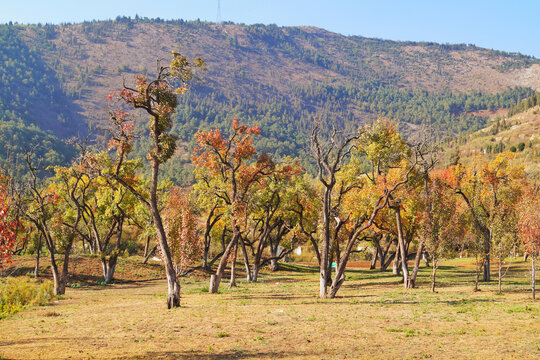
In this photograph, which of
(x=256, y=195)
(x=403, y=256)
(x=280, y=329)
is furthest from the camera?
(x=403, y=256)

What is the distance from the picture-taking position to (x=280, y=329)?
2023 centimetres

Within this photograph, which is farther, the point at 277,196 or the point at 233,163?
the point at 277,196

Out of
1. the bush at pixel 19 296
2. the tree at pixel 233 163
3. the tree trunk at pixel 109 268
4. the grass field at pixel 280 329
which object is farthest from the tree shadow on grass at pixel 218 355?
the tree trunk at pixel 109 268

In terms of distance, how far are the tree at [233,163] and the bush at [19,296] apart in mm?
12156

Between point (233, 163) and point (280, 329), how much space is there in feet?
62.7

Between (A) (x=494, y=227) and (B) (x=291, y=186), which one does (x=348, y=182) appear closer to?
(B) (x=291, y=186)

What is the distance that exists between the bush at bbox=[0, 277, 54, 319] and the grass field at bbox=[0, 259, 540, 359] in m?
0.93

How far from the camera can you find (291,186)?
152 ft

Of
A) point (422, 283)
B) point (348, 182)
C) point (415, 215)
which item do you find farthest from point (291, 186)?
point (422, 283)

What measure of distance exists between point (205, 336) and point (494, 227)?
2590 centimetres

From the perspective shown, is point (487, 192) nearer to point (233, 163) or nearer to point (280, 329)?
point (233, 163)

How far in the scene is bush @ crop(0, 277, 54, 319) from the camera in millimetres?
24127

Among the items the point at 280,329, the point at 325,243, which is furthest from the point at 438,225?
the point at 280,329

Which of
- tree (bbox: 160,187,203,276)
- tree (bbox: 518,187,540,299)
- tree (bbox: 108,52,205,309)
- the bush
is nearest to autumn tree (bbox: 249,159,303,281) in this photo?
tree (bbox: 160,187,203,276)
